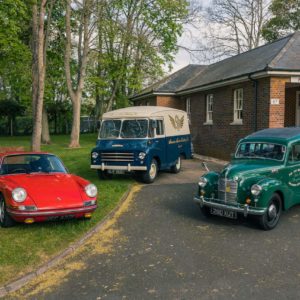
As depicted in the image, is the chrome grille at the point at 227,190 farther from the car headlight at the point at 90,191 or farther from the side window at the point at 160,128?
the side window at the point at 160,128

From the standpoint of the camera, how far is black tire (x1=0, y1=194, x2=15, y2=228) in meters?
6.89

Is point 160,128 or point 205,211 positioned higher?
point 160,128

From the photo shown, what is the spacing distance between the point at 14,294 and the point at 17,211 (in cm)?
213

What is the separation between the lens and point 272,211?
703 cm

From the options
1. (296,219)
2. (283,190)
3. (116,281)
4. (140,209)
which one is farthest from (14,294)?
(296,219)

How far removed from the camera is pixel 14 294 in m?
4.55

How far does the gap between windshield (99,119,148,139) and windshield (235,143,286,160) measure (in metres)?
4.22

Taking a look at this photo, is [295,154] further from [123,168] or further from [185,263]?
[123,168]

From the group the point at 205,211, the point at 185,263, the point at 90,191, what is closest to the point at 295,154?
the point at 205,211

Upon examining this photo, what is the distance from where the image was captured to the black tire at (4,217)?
6895 mm

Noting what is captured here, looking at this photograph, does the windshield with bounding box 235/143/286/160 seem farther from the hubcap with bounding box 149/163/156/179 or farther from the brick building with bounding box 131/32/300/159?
the brick building with bounding box 131/32/300/159

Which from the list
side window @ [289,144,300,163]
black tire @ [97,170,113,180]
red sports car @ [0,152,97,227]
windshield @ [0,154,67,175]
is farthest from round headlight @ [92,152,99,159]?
side window @ [289,144,300,163]

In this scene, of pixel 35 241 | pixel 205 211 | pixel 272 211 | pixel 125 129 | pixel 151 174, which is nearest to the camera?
pixel 35 241

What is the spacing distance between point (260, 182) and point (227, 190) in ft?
2.16
